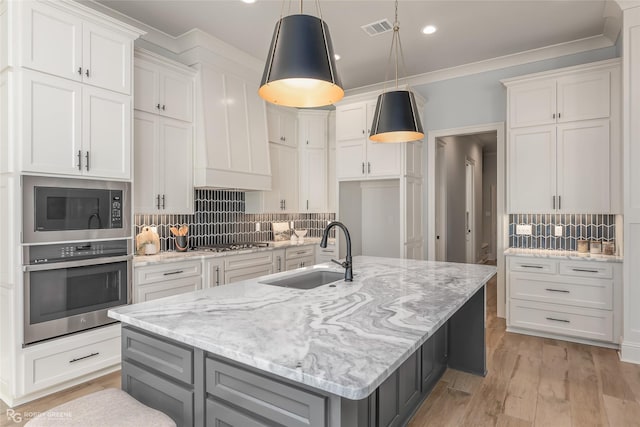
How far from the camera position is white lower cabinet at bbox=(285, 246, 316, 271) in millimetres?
4688

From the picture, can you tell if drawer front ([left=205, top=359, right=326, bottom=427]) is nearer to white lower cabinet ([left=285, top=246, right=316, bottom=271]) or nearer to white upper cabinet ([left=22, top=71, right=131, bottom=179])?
white upper cabinet ([left=22, top=71, right=131, bottom=179])

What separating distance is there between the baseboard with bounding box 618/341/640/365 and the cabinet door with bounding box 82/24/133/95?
4.71 m

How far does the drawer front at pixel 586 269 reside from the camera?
341cm

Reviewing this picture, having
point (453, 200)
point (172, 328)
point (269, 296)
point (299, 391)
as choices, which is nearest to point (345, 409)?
point (299, 391)

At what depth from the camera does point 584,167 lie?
3.66 meters

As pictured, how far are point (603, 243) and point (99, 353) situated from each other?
4850mm

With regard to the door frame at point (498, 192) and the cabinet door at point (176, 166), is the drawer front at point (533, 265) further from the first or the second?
the cabinet door at point (176, 166)

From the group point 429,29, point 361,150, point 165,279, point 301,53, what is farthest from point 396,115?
point 165,279

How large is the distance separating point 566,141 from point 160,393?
13.7 ft

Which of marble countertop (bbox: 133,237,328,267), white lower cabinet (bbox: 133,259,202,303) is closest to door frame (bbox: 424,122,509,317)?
marble countertop (bbox: 133,237,328,267)

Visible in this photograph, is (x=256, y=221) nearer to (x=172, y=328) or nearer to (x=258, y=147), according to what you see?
(x=258, y=147)

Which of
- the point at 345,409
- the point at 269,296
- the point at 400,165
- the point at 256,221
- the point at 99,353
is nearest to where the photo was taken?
the point at 345,409

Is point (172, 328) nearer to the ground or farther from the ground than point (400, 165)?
nearer to the ground

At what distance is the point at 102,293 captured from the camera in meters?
2.86
